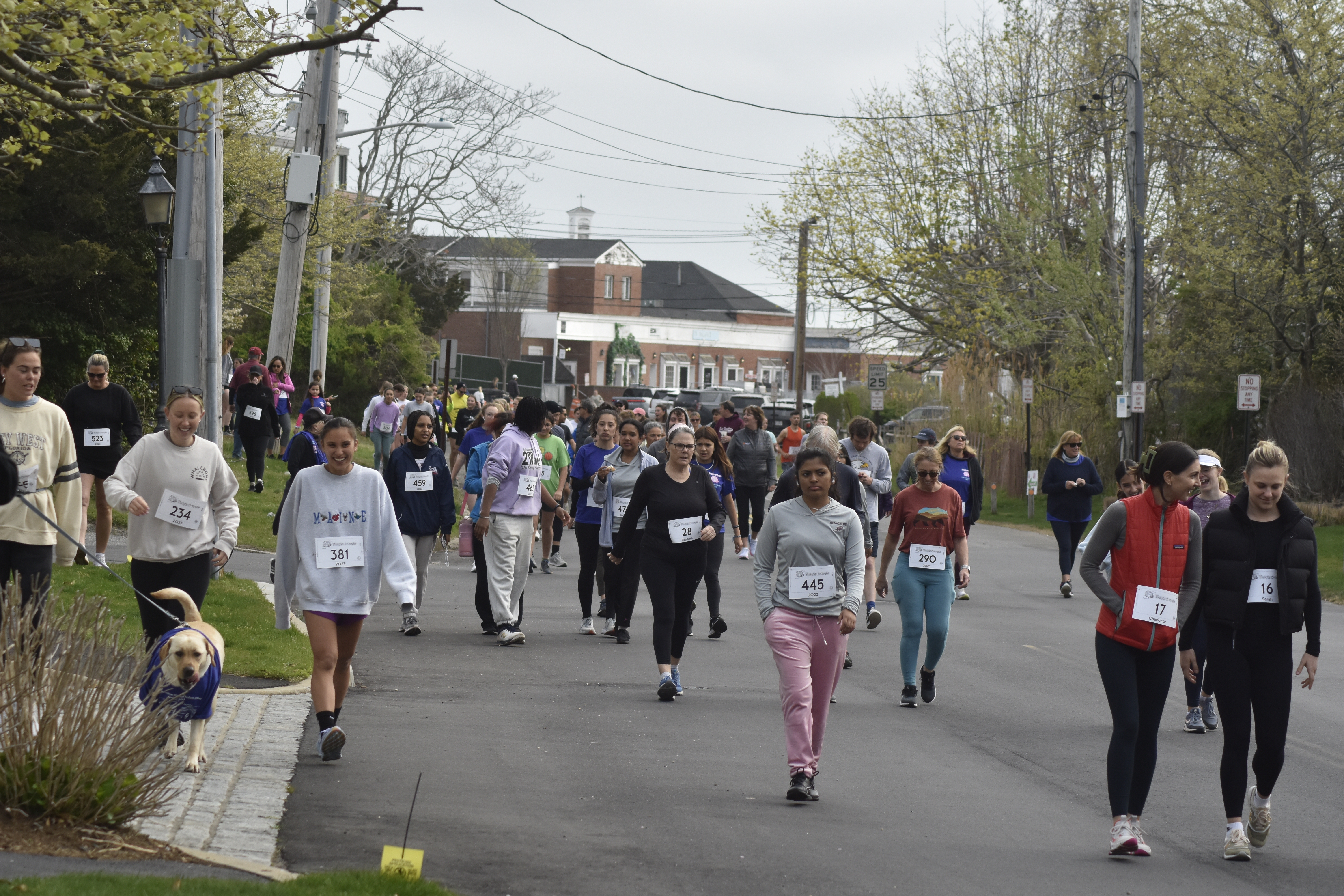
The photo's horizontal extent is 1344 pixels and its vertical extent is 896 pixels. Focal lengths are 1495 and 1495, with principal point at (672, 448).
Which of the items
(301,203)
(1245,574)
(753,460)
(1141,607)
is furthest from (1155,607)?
(301,203)

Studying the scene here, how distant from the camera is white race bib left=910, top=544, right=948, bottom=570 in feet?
34.1

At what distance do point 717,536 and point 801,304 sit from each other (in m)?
33.6

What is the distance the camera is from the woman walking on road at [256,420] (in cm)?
2188

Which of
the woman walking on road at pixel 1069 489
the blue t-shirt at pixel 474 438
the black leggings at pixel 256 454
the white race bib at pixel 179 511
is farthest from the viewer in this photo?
the black leggings at pixel 256 454

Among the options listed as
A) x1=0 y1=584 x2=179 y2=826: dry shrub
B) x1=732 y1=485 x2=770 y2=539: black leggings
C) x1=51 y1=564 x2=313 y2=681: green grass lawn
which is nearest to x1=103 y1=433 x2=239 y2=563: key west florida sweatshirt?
x1=51 y1=564 x2=313 y2=681: green grass lawn

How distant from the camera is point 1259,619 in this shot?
688cm

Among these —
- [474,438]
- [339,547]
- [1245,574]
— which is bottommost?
[339,547]

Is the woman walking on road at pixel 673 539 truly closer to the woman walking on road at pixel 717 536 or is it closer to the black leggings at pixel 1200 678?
the woman walking on road at pixel 717 536

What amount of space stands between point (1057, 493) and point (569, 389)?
76596 mm

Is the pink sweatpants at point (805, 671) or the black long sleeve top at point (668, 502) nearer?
the pink sweatpants at point (805, 671)

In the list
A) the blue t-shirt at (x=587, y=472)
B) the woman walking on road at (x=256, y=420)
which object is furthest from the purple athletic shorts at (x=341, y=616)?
the woman walking on road at (x=256, y=420)

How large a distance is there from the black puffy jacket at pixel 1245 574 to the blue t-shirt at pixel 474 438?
11.4 m

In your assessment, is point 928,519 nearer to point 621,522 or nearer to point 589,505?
point 621,522

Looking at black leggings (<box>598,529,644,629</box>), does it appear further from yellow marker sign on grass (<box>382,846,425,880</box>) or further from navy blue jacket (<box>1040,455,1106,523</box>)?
yellow marker sign on grass (<box>382,846,425,880</box>)
